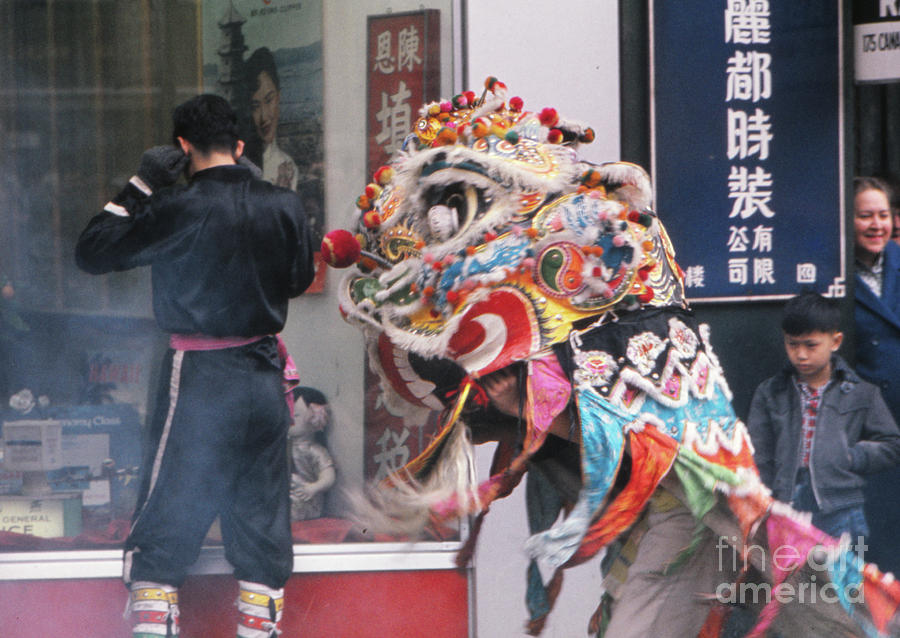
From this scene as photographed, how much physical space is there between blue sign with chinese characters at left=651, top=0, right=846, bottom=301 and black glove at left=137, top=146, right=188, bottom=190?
1.76 meters

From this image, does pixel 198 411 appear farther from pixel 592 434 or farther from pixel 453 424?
pixel 592 434

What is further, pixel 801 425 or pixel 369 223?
pixel 801 425

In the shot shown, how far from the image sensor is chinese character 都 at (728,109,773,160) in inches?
153

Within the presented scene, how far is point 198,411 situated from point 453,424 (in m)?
1.07

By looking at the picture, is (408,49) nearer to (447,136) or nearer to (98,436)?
(447,136)

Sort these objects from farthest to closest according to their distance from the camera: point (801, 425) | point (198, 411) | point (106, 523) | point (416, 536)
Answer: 1. point (106, 523)
2. point (801, 425)
3. point (198, 411)
4. point (416, 536)

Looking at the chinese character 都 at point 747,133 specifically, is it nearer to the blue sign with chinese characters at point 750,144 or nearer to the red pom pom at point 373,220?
the blue sign with chinese characters at point 750,144

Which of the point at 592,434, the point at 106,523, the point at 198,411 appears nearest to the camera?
the point at 592,434

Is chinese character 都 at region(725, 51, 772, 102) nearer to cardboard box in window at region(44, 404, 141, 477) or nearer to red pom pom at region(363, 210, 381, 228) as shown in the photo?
red pom pom at region(363, 210, 381, 228)

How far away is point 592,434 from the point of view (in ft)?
7.32

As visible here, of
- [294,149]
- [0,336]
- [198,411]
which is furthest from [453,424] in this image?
[0,336]

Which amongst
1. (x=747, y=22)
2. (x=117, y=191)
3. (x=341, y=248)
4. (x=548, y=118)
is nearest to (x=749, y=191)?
(x=747, y=22)

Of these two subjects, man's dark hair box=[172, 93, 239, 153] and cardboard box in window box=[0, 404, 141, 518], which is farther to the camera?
cardboard box in window box=[0, 404, 141, 518]

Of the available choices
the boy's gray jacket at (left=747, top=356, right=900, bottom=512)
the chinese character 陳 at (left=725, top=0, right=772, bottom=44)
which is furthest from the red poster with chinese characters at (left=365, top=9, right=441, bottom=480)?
the boy's gray jacket at (left=747, top=356, right=900, bottom=512)
